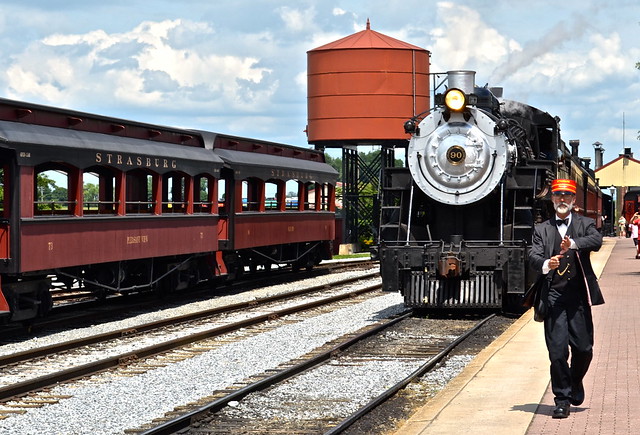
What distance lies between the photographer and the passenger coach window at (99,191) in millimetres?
16812

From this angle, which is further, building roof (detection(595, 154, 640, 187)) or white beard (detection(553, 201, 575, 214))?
building roof (detection(595, 154, 640, 187))

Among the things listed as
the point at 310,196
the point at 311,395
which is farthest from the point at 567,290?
the point at 310,196

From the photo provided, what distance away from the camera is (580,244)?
26.2 ft

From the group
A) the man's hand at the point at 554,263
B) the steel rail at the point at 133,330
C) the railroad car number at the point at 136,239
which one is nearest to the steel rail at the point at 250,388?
the man's hand at the point at 554,263

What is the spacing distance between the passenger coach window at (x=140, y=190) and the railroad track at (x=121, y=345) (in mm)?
2288

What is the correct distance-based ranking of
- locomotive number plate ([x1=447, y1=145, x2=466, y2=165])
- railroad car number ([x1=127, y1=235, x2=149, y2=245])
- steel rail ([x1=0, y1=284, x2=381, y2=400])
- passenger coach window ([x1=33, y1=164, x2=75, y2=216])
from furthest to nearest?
1. railroad car number ([x1=127, y1=235, x2=149, y2=245])
2. locomotive number plate ([x1=447, y1=145, x2=466, y2=165])
3. passenger coach window ([x1=33, y1=164, x2=75, y2=216])
4. steel rail ([x1=0, y1=284, x2=381, y2=400])

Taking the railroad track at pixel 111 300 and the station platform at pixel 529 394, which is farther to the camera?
the railroad track at pixel 111 300

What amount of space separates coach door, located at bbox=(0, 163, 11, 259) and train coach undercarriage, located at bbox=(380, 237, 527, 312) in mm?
5400

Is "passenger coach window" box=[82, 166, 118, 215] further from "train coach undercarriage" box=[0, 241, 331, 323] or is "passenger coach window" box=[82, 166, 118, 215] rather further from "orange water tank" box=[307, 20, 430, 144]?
"orange water tank" box=[307, 20, 430, 144]

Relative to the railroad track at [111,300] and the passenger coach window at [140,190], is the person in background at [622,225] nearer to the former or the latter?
the railroad track at [111,300]

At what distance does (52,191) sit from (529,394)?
9.25 meters

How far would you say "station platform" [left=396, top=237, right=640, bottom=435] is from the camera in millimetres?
7711

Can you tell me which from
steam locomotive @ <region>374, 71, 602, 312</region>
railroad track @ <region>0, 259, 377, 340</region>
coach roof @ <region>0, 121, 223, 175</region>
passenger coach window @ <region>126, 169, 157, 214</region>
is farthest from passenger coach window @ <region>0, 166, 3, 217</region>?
steam locomotive @ <region>374, 71, 602, 312</region>

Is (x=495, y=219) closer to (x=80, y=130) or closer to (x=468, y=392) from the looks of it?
(x=80, y=130)
